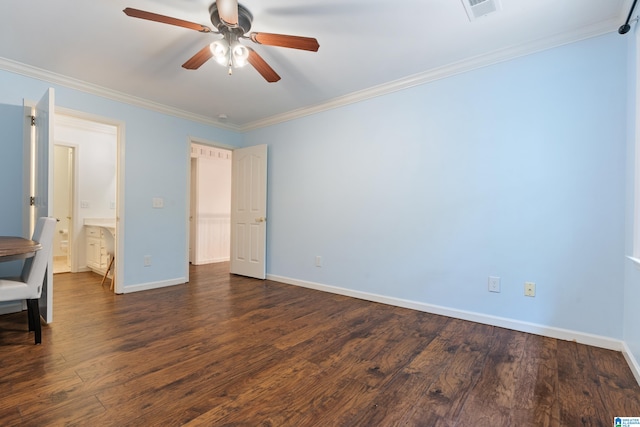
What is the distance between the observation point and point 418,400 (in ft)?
5.31

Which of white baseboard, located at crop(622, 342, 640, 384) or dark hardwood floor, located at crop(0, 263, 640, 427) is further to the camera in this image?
white baseboard, located at crop(622, 342, 640, 384)

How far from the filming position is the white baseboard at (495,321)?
7.45 ft

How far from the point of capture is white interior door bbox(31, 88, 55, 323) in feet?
8.37

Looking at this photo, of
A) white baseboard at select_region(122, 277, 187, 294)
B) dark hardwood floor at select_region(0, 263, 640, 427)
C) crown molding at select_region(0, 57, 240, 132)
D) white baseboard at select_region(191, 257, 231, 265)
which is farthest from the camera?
white baseboard at select_region(191, 257, 231, 265)

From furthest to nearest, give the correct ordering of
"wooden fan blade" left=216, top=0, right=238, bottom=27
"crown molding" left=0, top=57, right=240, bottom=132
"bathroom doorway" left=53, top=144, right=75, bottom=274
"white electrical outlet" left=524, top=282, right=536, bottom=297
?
1. "bathroom doorway" left=53, top=144, right=75, bottom=274
2. "crown molding" left=0, top=57, right=240, bottom=132
3. "white electrical outlet" left=524, top=282, right=536, bottom=297
4. "wooden fan blade" left=216, top=0, right=238, bottom=27

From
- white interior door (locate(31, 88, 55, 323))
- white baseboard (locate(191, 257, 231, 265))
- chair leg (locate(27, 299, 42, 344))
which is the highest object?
white interior door (locate(31, 88, 55, 323))

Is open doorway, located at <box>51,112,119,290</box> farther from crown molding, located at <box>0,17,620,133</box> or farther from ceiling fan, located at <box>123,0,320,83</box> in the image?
ceiling fan, located at <box>123,0,320,83</box>

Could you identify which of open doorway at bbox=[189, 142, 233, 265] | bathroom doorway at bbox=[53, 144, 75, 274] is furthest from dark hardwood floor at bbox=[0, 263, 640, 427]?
bathroom doorway at bbox=[53, 144, 75, 274]

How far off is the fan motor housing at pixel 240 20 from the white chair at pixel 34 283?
6.50ft

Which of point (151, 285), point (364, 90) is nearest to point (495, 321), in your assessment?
point (364, 90)

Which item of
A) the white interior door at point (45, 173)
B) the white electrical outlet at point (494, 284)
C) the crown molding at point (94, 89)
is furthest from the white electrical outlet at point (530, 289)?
the crown molding at point (94, 89)

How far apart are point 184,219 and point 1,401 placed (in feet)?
9.52

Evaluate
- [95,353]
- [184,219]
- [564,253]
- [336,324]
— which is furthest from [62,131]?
[564,253]

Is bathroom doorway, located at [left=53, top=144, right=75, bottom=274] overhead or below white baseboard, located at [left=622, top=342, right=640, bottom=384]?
overhead
